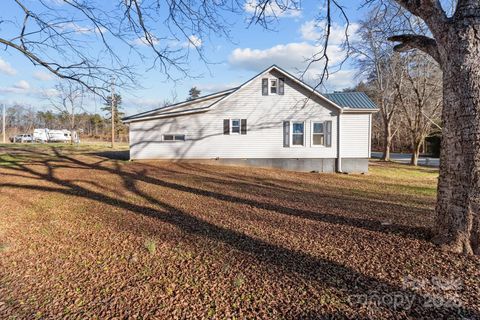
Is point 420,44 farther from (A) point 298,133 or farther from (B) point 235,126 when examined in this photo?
(B) point 235,126

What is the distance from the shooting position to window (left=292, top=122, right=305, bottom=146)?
52.1ft

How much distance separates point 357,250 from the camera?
384 centimetres

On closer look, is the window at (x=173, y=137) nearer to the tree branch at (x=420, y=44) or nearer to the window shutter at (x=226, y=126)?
the window shutter at (x=226, y=126)

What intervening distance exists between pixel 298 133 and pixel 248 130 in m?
2.86

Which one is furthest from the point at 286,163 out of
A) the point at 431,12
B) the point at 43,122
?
the point at 43,122

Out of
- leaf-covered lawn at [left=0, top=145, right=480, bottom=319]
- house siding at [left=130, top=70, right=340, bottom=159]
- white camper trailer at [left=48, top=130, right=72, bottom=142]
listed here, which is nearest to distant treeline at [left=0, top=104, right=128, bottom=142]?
white camper trailer at [left=48, top=130, right=72, bottom=142]

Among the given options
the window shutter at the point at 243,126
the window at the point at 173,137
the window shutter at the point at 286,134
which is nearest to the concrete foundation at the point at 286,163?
the window shutter at the point at 286,134

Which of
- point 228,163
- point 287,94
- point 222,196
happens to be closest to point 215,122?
point 228,163

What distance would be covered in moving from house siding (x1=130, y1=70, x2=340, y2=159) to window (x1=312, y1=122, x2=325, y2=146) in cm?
26

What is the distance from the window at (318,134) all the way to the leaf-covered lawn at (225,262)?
9.44m

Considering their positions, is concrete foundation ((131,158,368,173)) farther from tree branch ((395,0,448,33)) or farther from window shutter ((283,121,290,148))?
tree branch ((395,0,448,33))

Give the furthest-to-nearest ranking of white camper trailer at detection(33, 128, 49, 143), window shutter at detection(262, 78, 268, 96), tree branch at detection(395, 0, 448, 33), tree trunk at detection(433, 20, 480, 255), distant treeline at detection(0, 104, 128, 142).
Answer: distant treeline at detection(0, 104, 128, 142) → white camper trailer at detection(33, 128, 49, 143) → window shutter at detection(262, 78, 268, 96) → tree branch at detection(395, 0, 448, 33) → tree trunk at detection(433, 20, 480, 255)

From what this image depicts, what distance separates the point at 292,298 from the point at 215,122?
13.7 m

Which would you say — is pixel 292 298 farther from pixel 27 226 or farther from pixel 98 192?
pixel 98 192
